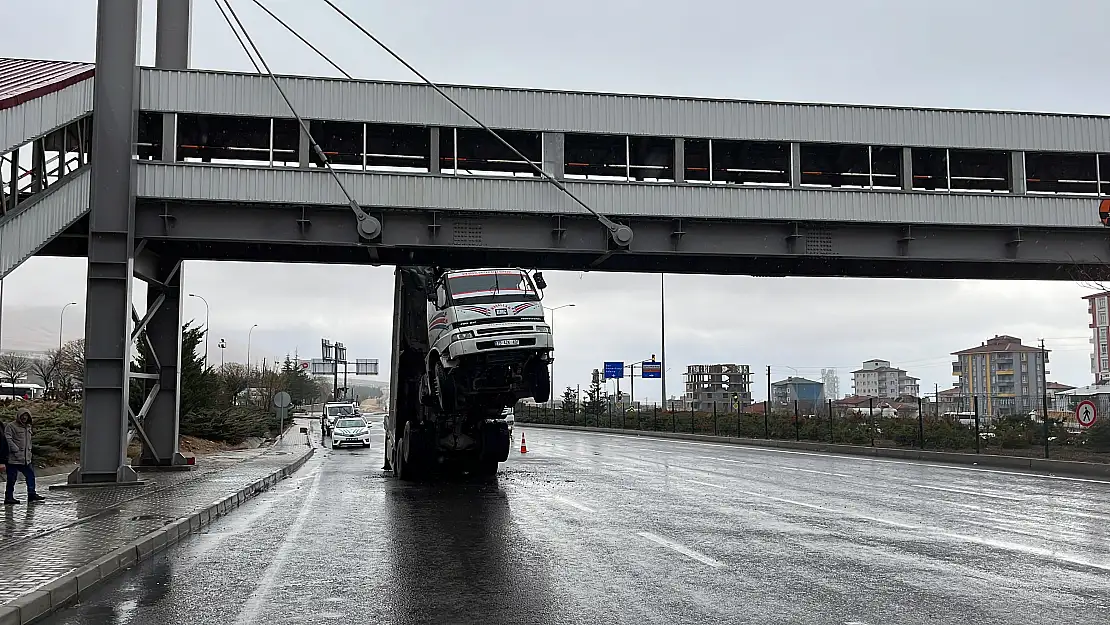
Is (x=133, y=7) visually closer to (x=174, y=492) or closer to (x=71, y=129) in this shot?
(x=71, y=129)

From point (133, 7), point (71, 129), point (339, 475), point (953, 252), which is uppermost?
point (133, 7)

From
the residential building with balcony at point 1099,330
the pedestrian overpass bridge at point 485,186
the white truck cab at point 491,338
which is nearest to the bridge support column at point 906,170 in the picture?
the pedestrian overpass bridge at point 485,186

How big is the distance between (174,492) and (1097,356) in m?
144

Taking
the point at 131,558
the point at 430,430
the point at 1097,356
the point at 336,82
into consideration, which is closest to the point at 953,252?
the point at 430,430

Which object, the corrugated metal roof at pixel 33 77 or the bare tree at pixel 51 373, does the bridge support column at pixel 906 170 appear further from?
the bare tree at pixel 51 373

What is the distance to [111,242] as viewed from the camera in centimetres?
2144

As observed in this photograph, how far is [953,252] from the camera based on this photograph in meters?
25.0

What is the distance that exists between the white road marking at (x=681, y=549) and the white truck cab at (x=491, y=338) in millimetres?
7109

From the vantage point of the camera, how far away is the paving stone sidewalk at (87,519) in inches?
374

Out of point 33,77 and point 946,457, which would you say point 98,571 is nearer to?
point 33,77

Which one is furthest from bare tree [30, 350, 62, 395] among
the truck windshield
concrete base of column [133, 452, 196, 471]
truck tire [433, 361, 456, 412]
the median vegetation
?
the truck windshield

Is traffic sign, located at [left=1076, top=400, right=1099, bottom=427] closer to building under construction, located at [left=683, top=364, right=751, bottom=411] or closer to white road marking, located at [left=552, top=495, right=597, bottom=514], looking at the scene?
white road marking, located at [left=552, top=495, right=597, bottom=514]

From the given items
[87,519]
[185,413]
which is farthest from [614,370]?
[87,519]

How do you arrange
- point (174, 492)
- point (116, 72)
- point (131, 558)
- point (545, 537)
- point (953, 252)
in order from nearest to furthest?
point (131, 558) < point (545, 537) < point (174, 492) < point (116, 72) < point (953, 252)
